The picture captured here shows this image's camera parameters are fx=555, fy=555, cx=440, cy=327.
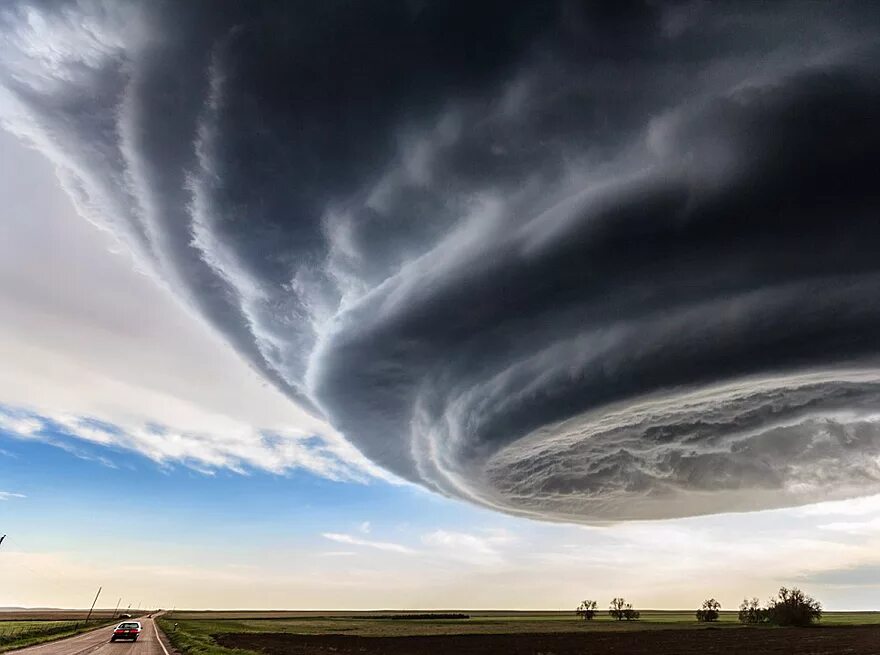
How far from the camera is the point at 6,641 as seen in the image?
166ft

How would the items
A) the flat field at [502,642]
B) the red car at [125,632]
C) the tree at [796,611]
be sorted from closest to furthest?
the red car at [125,632] → the flat field at [502,642] → the tree at [796,611]

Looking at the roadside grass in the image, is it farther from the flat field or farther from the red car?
the flat field

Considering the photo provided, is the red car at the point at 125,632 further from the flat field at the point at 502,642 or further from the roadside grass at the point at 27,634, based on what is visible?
the roadside grass at the point at 27,634

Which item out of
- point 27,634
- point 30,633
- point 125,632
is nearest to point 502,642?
point 125,632

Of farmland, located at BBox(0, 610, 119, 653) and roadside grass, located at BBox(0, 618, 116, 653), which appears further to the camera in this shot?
farmland, located at BBox(0, 610, 119, 653)

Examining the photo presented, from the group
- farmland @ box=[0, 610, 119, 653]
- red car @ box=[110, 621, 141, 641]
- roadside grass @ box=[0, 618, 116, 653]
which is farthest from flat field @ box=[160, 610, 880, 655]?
farmland @ box=[0, 610, 119, 653]

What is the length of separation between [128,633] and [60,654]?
20656 mm

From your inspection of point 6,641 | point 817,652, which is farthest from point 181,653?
point 817,652

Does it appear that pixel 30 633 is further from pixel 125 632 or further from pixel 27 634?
pixel 125 632

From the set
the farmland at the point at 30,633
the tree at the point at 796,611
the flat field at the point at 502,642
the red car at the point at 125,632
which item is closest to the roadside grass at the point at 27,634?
the farmland at the point at 30,633

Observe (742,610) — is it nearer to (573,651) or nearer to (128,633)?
(573,651)

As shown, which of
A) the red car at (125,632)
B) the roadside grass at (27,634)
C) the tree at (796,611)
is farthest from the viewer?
the tree at (796,611)

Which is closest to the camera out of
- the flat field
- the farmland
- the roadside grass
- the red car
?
the roadside grass

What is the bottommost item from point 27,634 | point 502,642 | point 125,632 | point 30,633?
point 125,632
